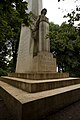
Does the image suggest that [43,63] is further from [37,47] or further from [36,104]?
[36,104]

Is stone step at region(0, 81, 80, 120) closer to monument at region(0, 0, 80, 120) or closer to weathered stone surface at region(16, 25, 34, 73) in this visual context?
monument at region(0, 0, 80, 120)

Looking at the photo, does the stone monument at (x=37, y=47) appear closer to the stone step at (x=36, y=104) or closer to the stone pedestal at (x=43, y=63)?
the stone pedestal at (x=43, y=63)

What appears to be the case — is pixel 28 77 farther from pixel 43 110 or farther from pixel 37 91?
pixel 43 110

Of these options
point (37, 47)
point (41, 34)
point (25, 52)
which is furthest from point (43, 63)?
point (41, 34)

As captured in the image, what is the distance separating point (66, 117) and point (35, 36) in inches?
278

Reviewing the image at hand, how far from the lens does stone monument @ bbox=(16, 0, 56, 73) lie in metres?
8.58

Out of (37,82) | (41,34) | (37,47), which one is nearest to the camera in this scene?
(37,82)

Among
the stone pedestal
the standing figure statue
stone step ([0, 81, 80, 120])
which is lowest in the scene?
stone step ([0, 81, 80, 120])

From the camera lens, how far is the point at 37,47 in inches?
386

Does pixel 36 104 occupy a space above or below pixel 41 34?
below

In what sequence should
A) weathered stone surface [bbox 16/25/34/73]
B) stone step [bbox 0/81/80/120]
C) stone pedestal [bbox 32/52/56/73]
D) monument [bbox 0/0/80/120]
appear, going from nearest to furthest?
1. stone step [bbox 0/81/80/120]
2. monument [bbox 0/0/80/120]
3. stone pedestal [bbox 32/52/56/73]
4. weathered stone surface [bbox 16/25/34/73]

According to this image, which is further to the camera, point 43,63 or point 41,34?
point 41,34

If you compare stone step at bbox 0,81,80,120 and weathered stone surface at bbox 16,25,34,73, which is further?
weathered stone surface at bbox 16,25,34,73

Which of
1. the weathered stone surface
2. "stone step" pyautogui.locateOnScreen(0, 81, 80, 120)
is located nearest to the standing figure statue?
the weathered stone surface
